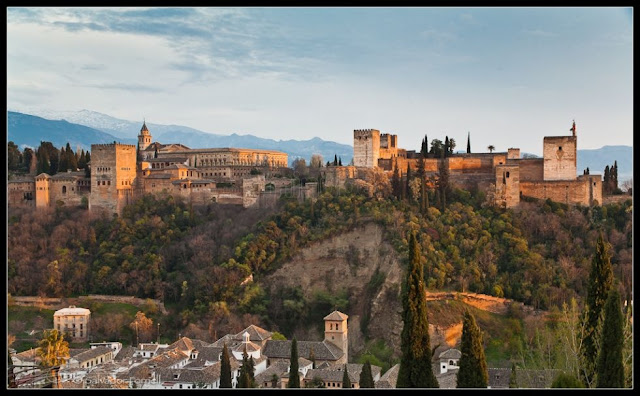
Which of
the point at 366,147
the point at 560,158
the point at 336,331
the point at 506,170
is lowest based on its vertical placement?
the point at 336,331

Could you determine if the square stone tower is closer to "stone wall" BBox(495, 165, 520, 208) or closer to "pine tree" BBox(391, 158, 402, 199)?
"pine tree" BBox(391, 158, 402, 199)

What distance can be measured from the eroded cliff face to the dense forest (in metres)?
0.48

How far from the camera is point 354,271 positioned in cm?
3212

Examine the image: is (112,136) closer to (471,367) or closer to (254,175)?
(254,175)

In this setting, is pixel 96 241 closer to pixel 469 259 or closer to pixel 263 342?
pixel 263 342

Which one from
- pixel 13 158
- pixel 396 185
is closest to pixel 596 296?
pixel 396 185

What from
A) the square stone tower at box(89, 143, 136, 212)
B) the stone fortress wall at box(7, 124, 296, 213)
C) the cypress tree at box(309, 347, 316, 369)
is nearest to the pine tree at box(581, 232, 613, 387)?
the cypress tree at box(309, 347, 316, 369)

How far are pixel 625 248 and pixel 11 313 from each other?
24.7 m

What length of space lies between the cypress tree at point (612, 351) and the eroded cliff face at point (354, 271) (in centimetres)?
1658

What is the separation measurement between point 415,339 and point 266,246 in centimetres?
1818

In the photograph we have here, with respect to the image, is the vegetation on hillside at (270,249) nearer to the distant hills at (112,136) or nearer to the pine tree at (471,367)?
the distant hills at (112,136)
